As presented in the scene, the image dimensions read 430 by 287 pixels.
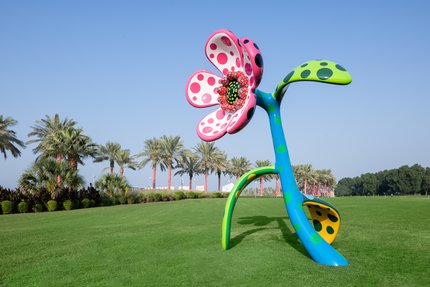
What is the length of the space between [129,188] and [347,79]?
32.7 meters

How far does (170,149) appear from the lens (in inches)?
2096

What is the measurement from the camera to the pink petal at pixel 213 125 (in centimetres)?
737

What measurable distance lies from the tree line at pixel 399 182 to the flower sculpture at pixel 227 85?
10657cm

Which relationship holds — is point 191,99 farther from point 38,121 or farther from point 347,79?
point 38,121

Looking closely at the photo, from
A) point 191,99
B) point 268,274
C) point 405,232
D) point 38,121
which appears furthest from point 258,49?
point 38,121

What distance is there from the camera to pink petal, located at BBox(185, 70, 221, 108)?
841cm

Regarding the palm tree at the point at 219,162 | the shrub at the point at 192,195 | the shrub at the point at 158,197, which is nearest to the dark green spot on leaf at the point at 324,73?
the shrub at the point at 158,197

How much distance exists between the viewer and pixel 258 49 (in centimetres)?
702

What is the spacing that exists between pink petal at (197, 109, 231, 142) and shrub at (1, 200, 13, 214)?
22.9m

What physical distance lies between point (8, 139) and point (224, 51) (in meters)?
36.5

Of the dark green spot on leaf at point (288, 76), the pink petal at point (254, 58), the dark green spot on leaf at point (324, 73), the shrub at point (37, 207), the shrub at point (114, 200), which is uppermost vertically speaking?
the pink petal at point (254, 58)

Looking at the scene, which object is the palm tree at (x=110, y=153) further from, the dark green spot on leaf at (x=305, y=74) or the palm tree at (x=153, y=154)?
the dark green spot on leaf at (x=305, y=74)

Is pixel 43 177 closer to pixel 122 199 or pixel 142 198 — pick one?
pixel 122 199

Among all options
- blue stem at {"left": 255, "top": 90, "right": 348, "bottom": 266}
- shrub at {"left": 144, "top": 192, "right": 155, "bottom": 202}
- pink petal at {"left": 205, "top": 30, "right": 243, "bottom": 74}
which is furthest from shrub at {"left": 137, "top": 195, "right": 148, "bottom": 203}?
blue stem at {"left": 255, "top": 90, "right": 348, "bottom": 266}
